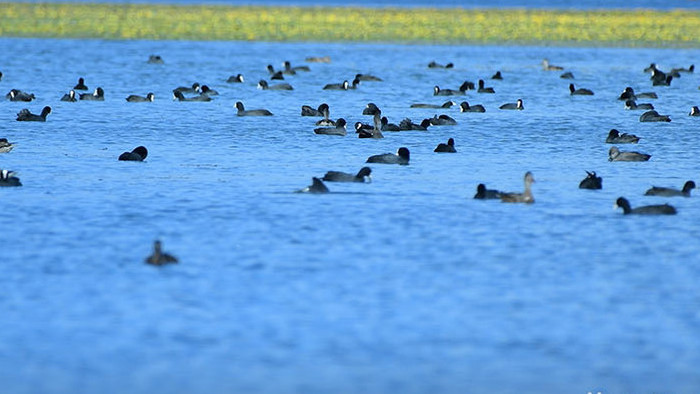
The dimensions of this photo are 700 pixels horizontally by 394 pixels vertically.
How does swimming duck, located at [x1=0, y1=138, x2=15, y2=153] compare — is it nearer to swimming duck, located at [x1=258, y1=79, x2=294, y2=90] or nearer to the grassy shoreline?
swimming duck, located at [x1=258, y1=79, x2=294, y2=90]

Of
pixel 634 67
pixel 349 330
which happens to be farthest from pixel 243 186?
pixel 634 67

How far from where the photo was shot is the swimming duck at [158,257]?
662 inches

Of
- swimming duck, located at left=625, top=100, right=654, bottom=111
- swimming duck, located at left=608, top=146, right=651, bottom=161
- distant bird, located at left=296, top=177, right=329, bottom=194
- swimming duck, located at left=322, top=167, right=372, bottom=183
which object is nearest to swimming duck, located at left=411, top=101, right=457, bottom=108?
swimming duck, located at left=625, top=100, right=654, bottom=111

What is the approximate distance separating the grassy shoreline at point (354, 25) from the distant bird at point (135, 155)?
2227 inches

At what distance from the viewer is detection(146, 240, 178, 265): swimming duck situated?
55.2 ft

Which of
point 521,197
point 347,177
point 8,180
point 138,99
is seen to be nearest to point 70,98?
point 138,99

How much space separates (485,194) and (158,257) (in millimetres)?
7133

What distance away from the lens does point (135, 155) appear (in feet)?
89.9

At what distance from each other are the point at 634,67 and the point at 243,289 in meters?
49.8

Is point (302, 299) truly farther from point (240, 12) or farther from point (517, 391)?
point (240, 12)

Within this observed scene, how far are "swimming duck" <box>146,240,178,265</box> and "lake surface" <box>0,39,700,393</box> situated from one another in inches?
8.2

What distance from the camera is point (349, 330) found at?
45.3 feet

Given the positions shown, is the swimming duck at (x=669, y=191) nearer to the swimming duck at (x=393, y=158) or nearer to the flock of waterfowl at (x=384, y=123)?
the flock of waterfowl at (x=384, y=123)

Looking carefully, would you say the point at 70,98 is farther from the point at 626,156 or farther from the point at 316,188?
the point at 316,188
